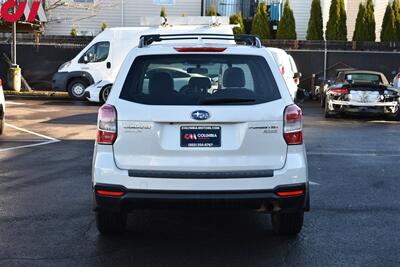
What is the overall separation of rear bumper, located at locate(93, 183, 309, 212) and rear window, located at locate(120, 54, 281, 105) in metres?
0.72

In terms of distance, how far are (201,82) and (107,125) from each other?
928 millimetres

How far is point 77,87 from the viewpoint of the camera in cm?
2123

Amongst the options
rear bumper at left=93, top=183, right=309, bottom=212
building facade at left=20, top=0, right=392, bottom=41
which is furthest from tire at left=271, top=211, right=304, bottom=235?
building facade at left=20, top=0, right=392, bottom=41

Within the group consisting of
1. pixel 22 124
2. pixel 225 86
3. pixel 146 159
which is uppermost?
pixel 225 86

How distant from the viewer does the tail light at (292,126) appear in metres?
4.88

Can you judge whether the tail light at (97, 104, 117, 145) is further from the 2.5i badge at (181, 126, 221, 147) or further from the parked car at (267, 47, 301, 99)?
the parked car at (267, 47, 301, 99)

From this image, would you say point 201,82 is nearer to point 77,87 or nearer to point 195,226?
point 195,226

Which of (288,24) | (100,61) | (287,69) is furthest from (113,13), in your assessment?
(287,69)

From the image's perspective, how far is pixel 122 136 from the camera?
15.9 feet

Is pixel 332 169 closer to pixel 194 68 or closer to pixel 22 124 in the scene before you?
pixel 194 68

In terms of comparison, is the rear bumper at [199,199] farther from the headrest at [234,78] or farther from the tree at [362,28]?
the tree at [362,28]

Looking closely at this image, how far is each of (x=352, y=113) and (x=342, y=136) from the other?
3.44 m

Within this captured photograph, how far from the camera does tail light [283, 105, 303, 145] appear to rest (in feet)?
16.0

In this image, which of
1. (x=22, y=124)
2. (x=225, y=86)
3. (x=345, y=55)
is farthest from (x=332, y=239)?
(x=345, y=55)
